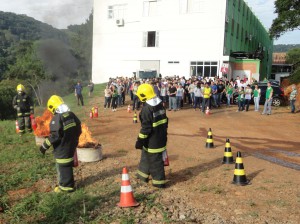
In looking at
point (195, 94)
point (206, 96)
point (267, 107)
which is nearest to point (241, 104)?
point (267, 107)

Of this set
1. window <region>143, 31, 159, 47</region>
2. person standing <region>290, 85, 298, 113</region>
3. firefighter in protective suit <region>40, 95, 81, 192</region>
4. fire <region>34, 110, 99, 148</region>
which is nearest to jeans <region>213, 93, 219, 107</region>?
person standing <region>290, 85, 298, 113</region>

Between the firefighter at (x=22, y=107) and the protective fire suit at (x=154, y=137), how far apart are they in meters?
7.03

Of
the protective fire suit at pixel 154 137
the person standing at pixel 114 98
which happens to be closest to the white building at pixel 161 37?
the person standing at pixel 114 98

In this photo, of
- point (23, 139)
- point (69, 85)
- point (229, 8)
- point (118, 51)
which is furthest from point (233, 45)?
point (23, 139)

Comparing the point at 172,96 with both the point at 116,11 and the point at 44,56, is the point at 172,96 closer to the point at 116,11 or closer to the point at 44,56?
the point at 44,56

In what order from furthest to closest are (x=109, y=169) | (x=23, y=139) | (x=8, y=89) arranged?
(x=8, y=89) → (x=23, y=139) → (x=109, y=169)

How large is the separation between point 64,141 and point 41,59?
2257 cm

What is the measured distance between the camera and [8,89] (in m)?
39.8

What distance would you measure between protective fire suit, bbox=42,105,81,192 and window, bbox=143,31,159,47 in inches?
1035

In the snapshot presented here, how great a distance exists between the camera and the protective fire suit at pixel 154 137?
617 centimetres

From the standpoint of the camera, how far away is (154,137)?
6266mm

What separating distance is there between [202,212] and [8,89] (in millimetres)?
39196

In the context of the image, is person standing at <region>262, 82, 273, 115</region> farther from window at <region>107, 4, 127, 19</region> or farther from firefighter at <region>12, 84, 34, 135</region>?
window at <region>107, 4, 127, 19</region>

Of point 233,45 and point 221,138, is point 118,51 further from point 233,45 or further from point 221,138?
point 221,138
